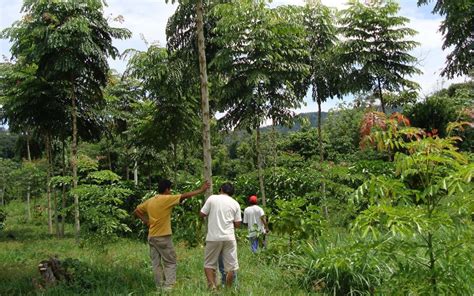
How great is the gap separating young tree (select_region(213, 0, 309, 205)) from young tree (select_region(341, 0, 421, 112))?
334 centimetres

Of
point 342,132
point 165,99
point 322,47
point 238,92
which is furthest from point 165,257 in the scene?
point 342,132

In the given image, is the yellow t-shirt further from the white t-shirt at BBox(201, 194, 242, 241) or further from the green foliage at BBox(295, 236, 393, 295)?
the green foliage at BBox(295, 236, 393, 295)

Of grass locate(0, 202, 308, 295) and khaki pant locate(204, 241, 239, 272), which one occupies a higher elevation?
khaki pant locate(204, 241, 239, 272)

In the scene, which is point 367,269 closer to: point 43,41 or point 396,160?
point 396,160

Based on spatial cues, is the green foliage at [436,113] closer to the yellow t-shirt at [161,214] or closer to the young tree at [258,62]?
the young tree at [258,62]

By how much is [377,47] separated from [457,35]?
3.52 m

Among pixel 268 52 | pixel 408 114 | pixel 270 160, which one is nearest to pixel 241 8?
pixel 268 52

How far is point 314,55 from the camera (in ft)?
50.9

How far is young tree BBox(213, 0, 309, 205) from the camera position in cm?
1185

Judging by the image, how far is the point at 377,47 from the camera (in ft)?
51.1

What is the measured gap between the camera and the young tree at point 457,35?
607 inches

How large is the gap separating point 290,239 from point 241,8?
5.88 meters

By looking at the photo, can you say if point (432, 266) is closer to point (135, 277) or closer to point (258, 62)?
point (135, 277)

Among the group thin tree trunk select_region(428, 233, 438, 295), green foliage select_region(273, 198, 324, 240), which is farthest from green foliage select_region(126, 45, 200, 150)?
thin tree trunk select_region(428, 233, 438, 295)
